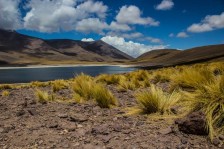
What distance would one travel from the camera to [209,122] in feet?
15.7

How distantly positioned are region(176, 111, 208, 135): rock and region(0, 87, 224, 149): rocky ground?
0.09 metres

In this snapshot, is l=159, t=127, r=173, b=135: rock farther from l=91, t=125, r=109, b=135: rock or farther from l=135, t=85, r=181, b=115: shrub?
l=135, t=85, r=181, b=115: shrub

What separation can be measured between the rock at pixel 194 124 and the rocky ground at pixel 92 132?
9 cm

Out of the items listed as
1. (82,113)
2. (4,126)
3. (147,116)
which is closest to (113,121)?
(147,116)

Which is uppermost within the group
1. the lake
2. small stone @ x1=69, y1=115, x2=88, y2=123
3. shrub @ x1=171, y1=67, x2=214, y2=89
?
shrub @ x1=171, y1=67, x2=214, y2=89

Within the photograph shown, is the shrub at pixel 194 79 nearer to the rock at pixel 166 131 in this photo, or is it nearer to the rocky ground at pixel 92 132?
the rocky ground at pixel 92 132

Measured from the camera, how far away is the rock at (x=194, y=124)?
482 cm

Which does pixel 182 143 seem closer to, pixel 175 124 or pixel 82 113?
pixel 175 124

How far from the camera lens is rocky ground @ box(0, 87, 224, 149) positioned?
4750 millimetres

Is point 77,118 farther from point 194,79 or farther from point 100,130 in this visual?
point 194,79

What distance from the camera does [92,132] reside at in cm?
551

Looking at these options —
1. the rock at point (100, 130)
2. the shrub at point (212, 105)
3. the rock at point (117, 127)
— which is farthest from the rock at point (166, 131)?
the rock at point (100, 130)

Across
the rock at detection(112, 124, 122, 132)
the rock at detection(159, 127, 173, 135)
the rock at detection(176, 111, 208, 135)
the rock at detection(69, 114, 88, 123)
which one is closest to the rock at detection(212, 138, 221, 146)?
the rock at detection(176, 111, 208, 135)

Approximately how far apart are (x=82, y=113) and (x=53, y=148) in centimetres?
240
